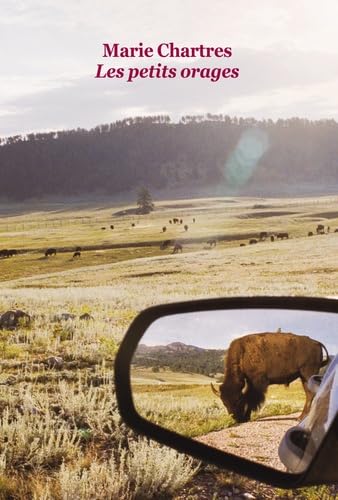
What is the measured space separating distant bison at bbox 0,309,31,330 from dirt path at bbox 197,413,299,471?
10812mm

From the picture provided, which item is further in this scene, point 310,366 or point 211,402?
point 211,402

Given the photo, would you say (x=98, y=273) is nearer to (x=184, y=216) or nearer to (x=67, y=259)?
(x=67, y=259)

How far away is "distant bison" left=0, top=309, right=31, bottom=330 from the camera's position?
1268 centimetres

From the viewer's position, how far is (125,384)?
6.83 ft

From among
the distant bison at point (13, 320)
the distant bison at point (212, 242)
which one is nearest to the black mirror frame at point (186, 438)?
the distant bison at point (13, 320)

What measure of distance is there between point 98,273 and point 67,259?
2013cm

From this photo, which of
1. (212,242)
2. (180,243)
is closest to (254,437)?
(180,243)

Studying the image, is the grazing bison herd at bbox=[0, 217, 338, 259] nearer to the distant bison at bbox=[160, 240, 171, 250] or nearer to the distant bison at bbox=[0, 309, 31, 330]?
the distant bison at bbox=[160, 240, 171, 250]

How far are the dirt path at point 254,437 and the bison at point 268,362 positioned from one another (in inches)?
3.7

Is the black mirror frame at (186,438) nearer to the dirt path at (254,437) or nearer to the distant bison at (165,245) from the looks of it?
the dirt path at (254,437)

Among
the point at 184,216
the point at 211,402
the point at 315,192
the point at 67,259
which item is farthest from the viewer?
the point at 315,192

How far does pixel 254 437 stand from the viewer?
2172 mm

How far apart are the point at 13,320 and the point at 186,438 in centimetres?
1147

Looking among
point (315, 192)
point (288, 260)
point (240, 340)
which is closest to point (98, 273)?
point (288, 260)
